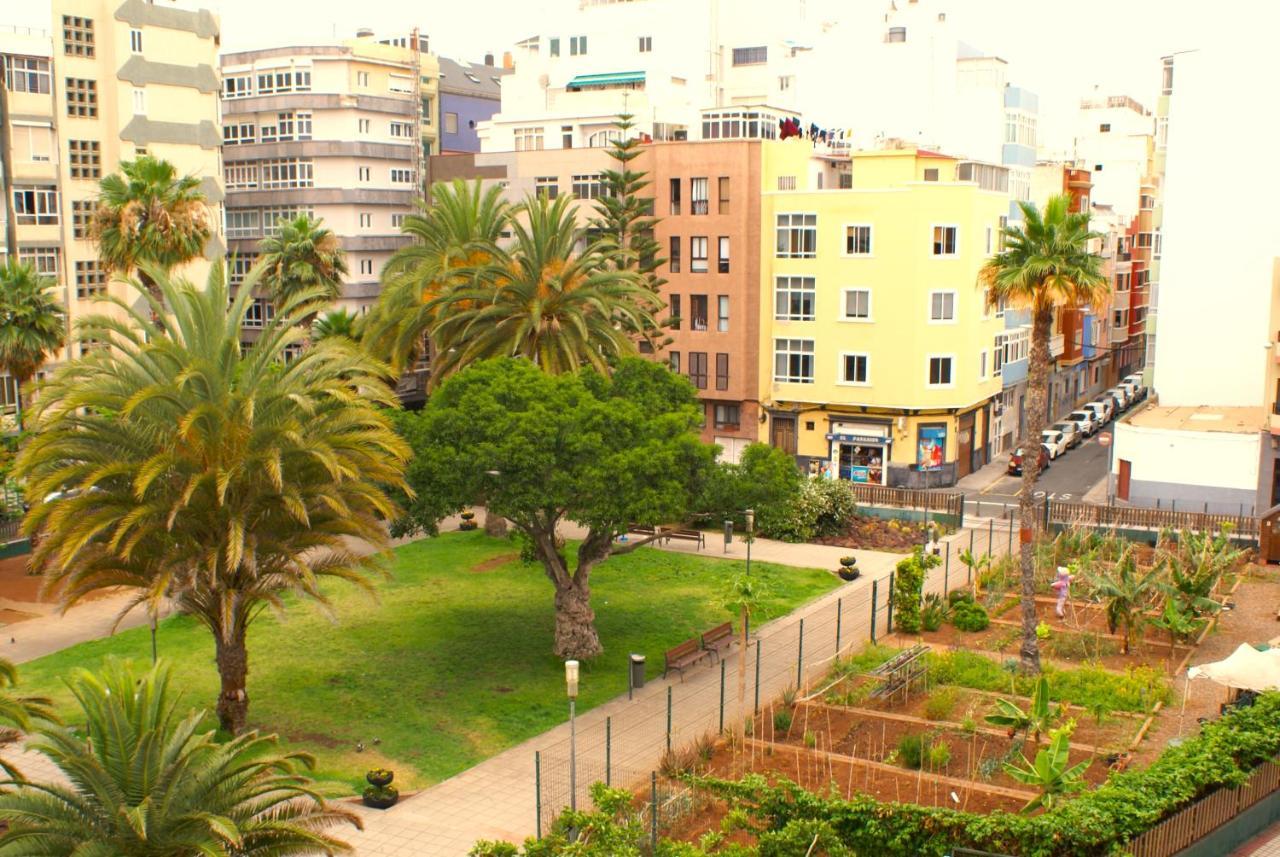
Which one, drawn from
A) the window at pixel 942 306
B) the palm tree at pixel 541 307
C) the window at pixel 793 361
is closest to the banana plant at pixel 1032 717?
the palm tree at pixel 541 307

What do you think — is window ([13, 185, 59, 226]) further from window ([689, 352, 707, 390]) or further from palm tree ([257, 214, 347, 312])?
window ([689, 352, 707, 390])

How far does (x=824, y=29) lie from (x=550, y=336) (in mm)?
36534

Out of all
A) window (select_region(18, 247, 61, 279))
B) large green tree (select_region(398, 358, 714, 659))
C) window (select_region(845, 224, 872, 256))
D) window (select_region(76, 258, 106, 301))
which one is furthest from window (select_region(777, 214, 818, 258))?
window (select_region(18, 247, 61, 279))

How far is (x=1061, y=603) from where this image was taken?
3372 cm

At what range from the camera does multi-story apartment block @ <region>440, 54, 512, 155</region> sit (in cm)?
7950

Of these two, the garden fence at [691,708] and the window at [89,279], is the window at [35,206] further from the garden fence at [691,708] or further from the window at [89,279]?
the garden fence at [691,708]

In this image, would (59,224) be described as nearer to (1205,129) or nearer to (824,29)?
(824,29)

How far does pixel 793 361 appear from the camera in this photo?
5584 centimetres

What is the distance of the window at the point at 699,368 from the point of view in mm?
56656

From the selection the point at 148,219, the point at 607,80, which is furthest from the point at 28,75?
the point at 607,80

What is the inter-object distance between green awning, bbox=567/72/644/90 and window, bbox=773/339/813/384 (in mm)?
18043

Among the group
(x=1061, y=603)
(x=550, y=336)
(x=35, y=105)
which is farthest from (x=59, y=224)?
(x=1061, y=603)

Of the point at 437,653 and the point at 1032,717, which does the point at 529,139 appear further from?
the point at 1032,717

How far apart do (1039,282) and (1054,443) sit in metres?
35.1
